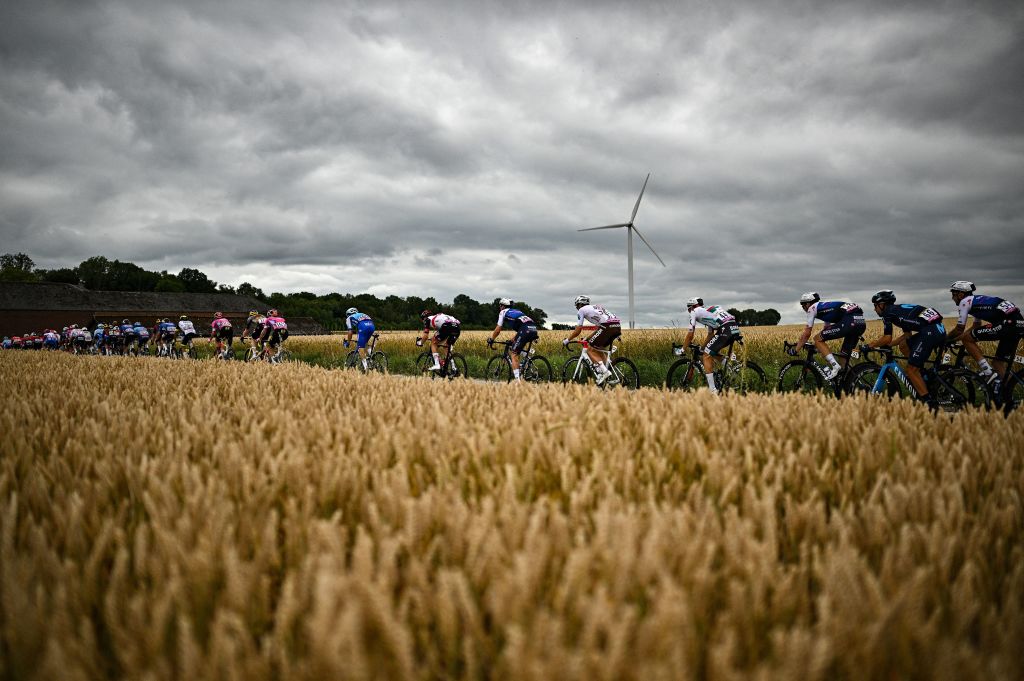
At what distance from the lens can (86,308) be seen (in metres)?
77.5

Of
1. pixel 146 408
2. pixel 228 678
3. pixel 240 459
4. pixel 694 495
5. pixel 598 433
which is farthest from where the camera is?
pixel 146 408

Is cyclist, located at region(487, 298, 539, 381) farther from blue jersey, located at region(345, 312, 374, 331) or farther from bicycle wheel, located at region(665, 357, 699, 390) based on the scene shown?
blue jersey, located at region(345, 312, 374, 331)

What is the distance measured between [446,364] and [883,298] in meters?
12.0

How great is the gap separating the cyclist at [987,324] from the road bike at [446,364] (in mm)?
12138

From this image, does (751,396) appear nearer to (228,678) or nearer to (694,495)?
(694,495)

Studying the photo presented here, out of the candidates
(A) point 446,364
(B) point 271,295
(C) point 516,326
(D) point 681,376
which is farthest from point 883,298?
(B) point 271,295

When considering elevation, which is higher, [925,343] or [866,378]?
[925,343]

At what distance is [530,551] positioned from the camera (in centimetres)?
130

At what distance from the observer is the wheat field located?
3.30 ft

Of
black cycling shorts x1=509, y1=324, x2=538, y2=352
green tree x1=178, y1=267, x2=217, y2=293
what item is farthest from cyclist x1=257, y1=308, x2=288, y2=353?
green tree x1=178, y1=267, x2=217, y2=293

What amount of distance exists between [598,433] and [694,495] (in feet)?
3.92

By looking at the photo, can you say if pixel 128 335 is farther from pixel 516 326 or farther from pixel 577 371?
pixel 577 371

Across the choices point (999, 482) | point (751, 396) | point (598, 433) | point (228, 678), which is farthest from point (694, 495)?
→ point (751, 396)

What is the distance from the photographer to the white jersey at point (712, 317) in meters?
12.7
